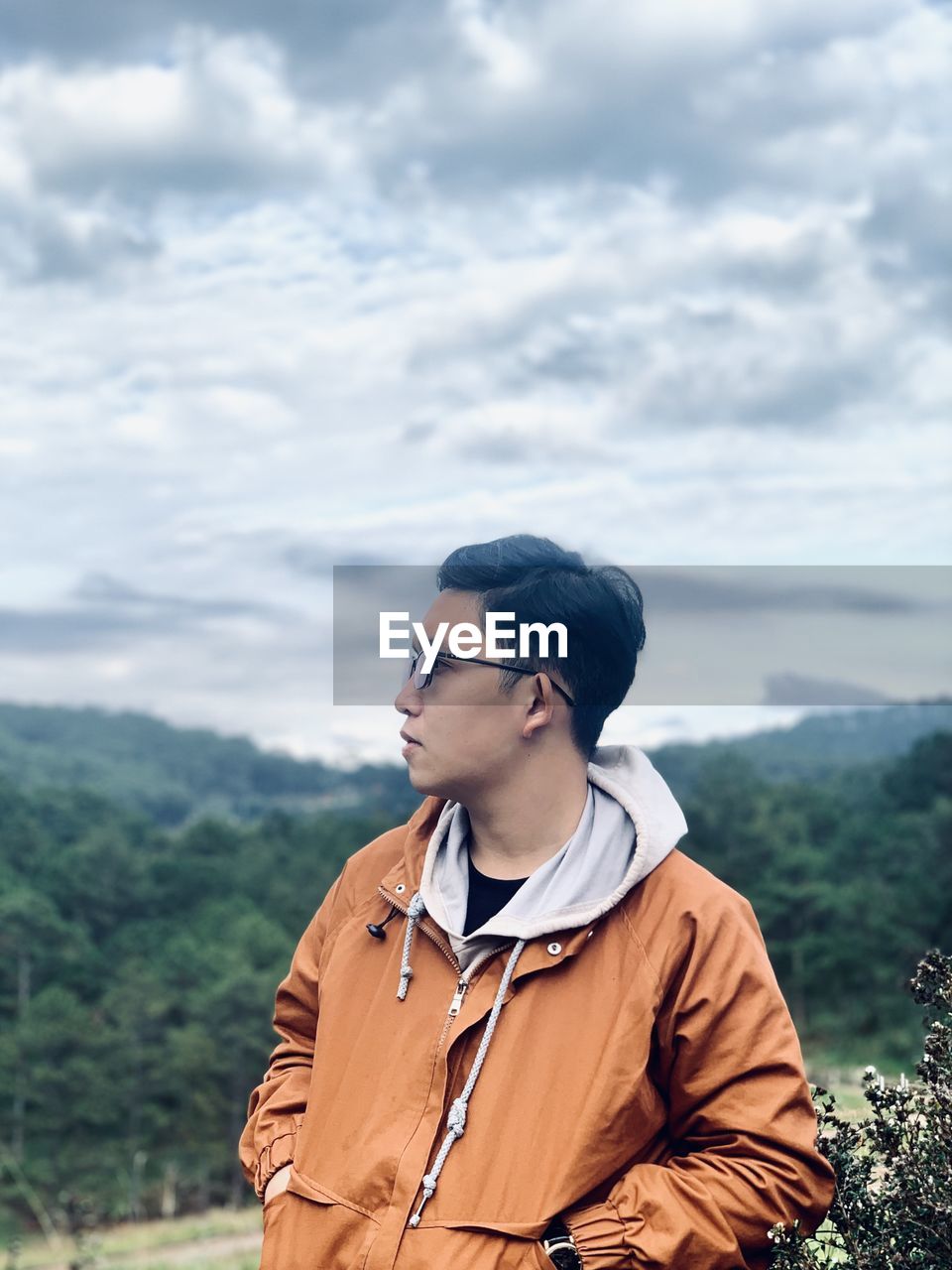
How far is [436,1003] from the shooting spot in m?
2.42

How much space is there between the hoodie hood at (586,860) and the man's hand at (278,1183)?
22.0 inches

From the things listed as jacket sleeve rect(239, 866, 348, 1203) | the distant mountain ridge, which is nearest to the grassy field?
jacket sleeve rect(239, 866, 348, 1203)

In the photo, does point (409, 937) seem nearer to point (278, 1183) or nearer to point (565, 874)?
point (565, 874)

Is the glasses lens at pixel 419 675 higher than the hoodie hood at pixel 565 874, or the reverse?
the glasses lens at pixel 419 675

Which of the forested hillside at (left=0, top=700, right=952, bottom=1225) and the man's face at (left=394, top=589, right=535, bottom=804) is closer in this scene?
the man's face at (left=394, top=589, right=535, bottom=804)

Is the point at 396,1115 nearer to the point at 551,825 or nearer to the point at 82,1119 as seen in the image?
the point at 551,825

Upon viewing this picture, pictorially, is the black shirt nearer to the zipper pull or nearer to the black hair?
the zipper pull

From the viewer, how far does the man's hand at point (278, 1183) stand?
254cm

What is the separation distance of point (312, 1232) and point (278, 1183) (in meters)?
0.20

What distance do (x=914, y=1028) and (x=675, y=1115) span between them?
29.3 metres

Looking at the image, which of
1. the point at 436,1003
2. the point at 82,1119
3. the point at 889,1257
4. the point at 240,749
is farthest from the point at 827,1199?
the point at 240,749

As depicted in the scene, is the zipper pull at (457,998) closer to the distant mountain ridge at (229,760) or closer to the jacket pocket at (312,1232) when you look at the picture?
the jacket pocket at (312,1232)

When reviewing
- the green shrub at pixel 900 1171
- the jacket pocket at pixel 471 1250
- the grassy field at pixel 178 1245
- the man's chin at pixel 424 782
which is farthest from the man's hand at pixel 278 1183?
the grassy field at pixel 178 1245

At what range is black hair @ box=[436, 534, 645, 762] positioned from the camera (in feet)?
8.39
